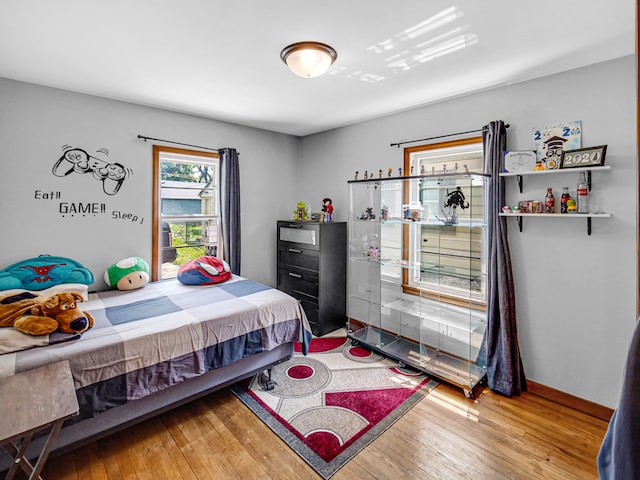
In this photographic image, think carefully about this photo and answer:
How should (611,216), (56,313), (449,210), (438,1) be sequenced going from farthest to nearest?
(449,210)
(611,216)
(56,313)
(438,1)

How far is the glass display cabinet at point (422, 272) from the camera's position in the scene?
2.74 m

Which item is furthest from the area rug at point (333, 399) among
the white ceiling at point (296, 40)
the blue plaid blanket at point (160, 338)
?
the white ceiling at point (296, 40)

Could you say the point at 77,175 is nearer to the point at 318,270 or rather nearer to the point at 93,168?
the point at 93,168

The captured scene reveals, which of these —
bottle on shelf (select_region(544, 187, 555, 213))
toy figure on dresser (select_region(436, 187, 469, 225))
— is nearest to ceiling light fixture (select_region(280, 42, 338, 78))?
toy figure on dresser (select_region(436, 187, 469, 225))

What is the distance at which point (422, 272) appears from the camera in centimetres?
309

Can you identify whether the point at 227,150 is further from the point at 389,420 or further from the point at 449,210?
the point at 389,420

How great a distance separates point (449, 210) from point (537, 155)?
767mm

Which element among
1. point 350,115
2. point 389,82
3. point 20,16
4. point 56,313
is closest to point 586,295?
point 389,82

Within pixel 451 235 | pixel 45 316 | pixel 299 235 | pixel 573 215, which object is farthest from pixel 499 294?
pixel 45 316

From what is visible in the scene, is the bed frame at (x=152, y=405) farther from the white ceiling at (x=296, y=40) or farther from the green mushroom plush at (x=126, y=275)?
the white ceiling at (x=296, y=40)

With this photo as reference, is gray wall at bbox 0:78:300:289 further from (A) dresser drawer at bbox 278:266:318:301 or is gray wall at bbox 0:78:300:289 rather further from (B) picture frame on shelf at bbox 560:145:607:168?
(B) picture frame on shelf at bbox 560:145:607:168

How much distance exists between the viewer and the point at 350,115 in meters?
3.60

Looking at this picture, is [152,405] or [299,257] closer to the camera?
[152,405]

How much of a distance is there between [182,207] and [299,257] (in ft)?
4.94
